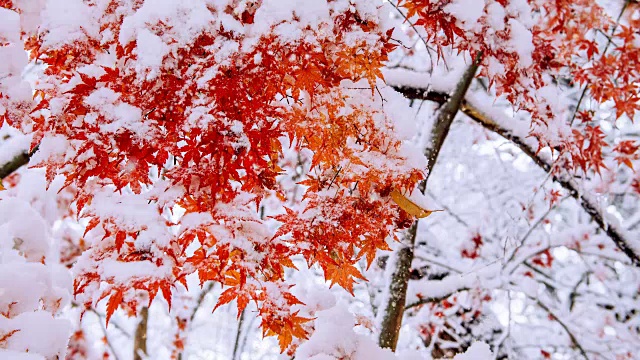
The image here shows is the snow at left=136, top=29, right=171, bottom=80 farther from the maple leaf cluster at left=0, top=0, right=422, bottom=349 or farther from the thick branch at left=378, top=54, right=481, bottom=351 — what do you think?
the thick branch at left=378, top=54, right=481, bottom=351

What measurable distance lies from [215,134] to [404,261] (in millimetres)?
1972

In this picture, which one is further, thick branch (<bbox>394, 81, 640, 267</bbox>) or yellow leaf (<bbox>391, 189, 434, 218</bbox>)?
thick branch (<bbox>394, 81, 640, 267</bbox>)

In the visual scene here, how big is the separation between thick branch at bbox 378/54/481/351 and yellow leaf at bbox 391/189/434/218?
70 cm

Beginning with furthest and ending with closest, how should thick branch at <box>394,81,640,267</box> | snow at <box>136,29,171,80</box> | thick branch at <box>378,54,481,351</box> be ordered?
thick branch at <box>394,81,640,267</box> → thick branch at <box>378,54,481,351</box> → snow at <box>136,29,171,80</box>

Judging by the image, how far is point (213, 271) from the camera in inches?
60.8

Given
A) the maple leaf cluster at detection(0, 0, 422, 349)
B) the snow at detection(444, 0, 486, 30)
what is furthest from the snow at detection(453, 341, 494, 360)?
the snow at detection(444, 0, 486, 30)

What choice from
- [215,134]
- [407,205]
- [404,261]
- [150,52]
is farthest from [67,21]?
[404,261]

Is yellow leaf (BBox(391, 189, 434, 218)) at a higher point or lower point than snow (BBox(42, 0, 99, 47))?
lower

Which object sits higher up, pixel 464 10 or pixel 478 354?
pixel 464 10

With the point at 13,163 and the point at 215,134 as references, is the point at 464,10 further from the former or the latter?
the point at 13,163

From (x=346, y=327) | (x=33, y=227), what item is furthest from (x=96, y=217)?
(x=33, y=227)

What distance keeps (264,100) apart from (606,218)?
335 cm

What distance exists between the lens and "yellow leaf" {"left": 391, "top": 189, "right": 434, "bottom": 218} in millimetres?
1607

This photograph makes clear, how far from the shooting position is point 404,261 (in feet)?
9.50
